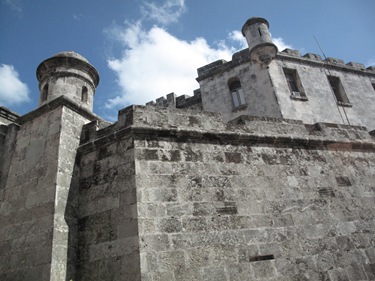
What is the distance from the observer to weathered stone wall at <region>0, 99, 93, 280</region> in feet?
12.4

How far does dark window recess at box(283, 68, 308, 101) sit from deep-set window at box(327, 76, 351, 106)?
1854 mm

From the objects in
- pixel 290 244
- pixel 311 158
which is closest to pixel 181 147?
pixel 290 244

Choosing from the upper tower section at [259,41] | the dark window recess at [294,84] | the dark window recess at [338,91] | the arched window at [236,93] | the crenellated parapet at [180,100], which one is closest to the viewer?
the upper tower section at [259,41]

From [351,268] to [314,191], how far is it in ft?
3.92

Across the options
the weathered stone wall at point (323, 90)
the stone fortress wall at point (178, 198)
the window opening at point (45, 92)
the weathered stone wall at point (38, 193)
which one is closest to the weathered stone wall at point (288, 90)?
the weathered stone wall at point (323, 90)

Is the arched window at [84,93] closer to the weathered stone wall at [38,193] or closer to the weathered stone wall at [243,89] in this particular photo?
the weathered stone wall at [38,193]

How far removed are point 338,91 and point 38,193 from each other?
12.9 m

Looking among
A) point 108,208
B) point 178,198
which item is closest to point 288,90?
point 178,198

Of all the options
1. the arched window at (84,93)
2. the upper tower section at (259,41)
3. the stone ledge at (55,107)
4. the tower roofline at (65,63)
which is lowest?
the stone ledge at (55,107)

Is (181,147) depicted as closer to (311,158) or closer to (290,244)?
(290,244)

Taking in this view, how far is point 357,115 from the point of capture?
498 inches

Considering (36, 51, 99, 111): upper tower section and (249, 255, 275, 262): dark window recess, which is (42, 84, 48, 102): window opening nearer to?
(36, 51, 99, 111): upper tower section

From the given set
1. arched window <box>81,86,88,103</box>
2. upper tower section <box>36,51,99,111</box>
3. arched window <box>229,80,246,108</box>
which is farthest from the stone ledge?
arched window <box>229,80,246,108</box>

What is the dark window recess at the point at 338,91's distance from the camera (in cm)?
1285
